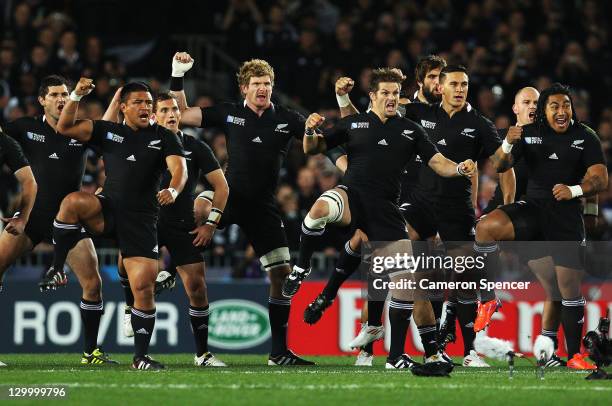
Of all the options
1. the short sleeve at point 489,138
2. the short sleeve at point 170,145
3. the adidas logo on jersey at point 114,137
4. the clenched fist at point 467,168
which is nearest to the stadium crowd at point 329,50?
the short sleeve at point 489,138

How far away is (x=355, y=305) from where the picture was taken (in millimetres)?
17828

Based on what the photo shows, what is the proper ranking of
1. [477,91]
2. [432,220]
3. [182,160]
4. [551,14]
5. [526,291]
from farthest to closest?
[551,14] → [477,91] → [526,291] → [432,220] → [182,160]

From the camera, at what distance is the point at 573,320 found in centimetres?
1361

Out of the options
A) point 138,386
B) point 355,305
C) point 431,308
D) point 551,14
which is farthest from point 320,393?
point 551,14

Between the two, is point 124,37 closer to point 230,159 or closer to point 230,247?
point 230,247

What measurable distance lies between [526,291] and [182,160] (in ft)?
22.1

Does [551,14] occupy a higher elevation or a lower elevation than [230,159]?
higher

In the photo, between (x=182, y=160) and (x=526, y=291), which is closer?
(x=182, y=160)

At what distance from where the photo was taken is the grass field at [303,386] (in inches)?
400

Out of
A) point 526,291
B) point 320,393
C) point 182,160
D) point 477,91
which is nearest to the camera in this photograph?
point 320,393

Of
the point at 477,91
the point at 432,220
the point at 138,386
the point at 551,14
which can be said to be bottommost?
the point at 138,386

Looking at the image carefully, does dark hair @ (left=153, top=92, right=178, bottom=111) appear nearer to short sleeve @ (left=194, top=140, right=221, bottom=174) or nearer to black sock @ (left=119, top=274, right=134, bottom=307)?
short sleeve @ (left=194, top=140, right=221, bottom=174)

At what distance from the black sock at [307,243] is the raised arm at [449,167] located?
1.22 metres

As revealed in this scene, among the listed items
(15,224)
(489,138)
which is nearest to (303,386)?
(15,224)
